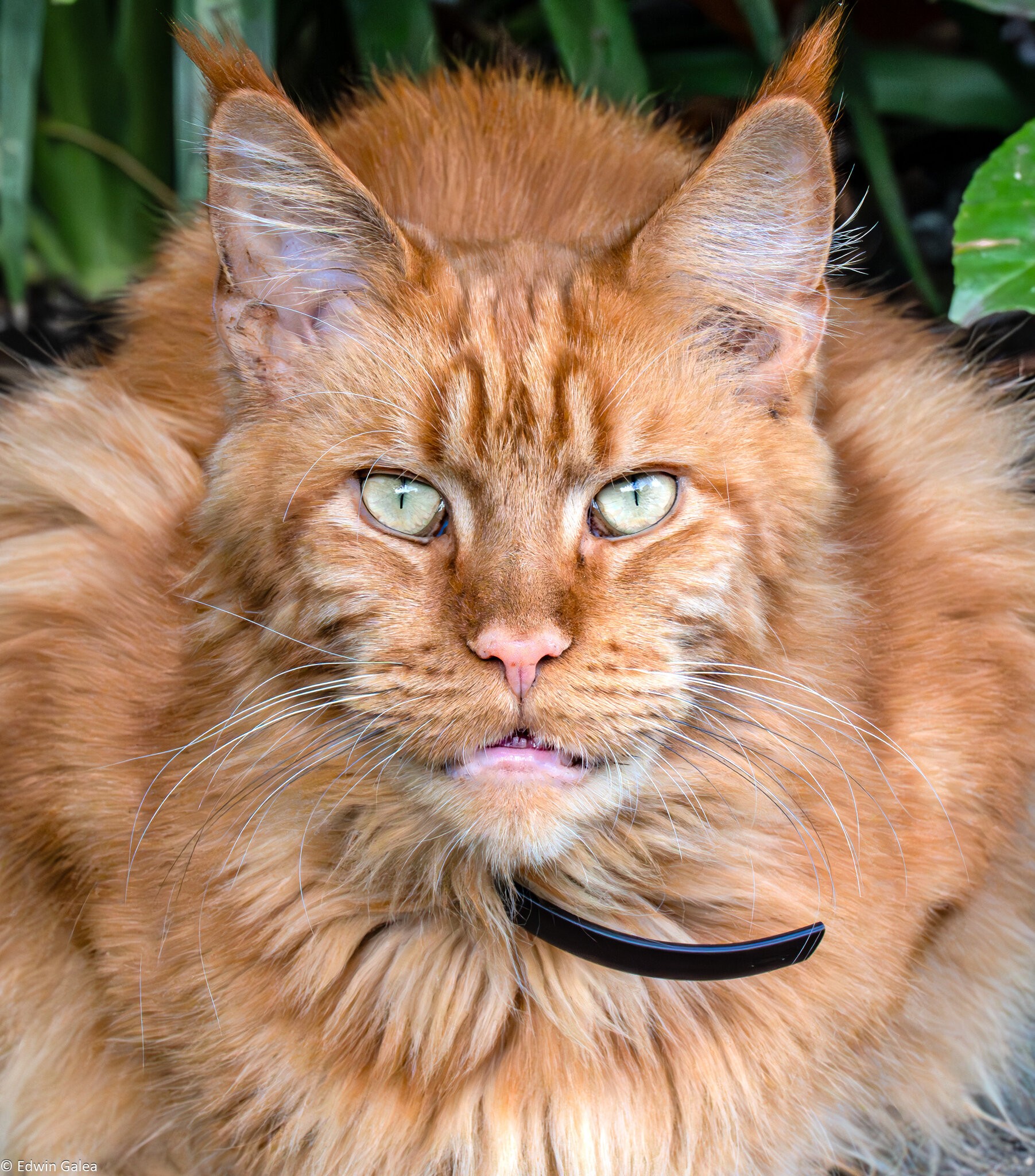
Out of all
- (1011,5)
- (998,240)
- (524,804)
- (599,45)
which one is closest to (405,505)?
(524,804)

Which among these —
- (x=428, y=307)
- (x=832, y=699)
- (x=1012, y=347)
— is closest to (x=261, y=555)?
(x=428, y=307)

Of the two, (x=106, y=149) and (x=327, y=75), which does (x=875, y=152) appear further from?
(x=106, y=149)

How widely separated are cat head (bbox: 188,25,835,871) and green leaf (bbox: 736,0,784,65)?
1.34 m

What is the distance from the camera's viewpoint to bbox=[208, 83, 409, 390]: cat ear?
1358mm

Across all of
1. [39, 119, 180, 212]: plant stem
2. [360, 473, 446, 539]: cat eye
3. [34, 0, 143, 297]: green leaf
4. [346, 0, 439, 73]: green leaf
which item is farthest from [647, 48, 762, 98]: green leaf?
[360, 473, 446, 539]: cat eye

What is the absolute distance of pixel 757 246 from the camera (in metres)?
1.45

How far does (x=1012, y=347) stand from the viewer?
2.83 metres

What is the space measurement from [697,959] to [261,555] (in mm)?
666

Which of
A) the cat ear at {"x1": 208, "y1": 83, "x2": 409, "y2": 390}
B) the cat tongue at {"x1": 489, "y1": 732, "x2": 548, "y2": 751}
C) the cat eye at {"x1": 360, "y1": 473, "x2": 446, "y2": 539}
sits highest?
the cat ear at {"x1": 208, "y1": 83, "x2": 409, "y2": 390}

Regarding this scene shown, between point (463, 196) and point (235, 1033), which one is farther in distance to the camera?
point (463, 196)

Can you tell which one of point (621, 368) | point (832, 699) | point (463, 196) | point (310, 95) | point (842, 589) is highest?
point (310, 95)

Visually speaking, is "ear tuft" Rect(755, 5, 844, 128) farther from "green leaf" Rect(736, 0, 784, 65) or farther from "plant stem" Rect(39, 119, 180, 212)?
"plant stem" Rect(39, 119, 180, 212)

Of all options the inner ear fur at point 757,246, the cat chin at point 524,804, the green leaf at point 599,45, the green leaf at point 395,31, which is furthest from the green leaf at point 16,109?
the cat chin at point 524,804

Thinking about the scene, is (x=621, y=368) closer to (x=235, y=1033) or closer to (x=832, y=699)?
(x=832, y=699)
